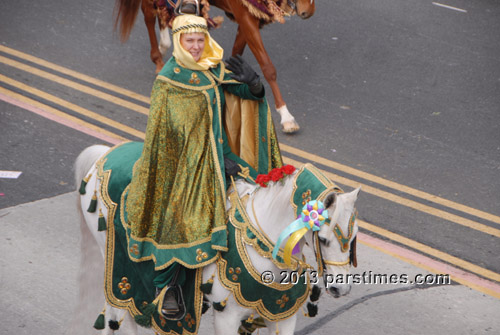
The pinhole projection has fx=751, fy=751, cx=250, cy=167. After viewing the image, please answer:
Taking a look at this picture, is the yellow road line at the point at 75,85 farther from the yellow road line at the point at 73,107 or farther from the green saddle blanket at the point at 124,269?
the green saddle blanket at the point at 124,269

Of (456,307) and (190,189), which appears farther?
(456,307)

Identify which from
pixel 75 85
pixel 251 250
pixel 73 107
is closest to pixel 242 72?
pixel 251 250

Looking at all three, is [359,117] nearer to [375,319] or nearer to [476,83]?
[476,83]

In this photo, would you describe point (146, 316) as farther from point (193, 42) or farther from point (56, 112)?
point (56, 112)

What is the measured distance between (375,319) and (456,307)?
0.75m

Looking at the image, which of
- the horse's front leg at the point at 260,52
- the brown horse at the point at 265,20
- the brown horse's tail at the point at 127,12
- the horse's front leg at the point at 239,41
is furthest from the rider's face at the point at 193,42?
the brown horse's tail at the point at 127,12

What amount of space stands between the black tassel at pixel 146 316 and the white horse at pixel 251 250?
11.1 inches

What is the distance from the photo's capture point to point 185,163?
4629 mm

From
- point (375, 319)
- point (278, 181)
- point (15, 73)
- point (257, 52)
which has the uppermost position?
point (278, 181)

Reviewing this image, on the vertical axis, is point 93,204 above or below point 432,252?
above

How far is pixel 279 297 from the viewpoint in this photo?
4.61 metres

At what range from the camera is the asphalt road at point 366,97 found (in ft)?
26.1

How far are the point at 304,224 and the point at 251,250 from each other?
2.06 ft

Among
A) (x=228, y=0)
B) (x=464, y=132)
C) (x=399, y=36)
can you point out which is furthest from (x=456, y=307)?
(x=399, y=36)
